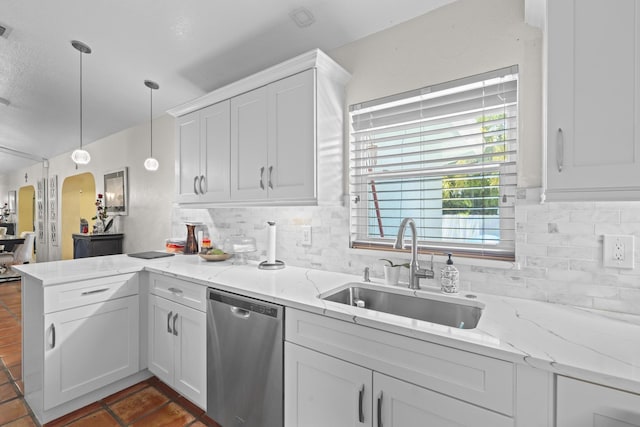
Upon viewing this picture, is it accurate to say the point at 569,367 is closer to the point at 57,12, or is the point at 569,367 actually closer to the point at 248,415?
the point at 248,415

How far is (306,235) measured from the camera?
2271 mm

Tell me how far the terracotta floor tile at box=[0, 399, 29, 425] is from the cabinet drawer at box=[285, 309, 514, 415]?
2.02m

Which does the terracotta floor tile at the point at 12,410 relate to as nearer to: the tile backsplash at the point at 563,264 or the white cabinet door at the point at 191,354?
the white cabinet door at the point at 191,354

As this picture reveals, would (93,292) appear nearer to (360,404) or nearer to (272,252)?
(272,252)

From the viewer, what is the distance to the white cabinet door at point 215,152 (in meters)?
2.34

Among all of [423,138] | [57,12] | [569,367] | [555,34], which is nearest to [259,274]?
[423,138]

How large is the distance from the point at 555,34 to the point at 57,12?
10.1 ft

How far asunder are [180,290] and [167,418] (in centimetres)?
80

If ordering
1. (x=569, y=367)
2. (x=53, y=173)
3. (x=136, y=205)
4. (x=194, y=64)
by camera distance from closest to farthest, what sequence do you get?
1. (x=569, y=367)
2. (x=194, y=64)
3. (x=136, y=205)
4. (x=53, y=173)

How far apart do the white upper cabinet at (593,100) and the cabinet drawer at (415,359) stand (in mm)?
667

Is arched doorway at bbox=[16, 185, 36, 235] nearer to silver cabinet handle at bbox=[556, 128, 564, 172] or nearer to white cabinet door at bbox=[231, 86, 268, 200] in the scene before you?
white cabinet door at bbox=[231, 86, 268, 200]

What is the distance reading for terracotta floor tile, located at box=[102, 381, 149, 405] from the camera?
2151 mm

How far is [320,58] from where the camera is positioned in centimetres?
183

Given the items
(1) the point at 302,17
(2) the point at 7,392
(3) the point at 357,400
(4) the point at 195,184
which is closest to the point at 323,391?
(3) the point at 357,400
